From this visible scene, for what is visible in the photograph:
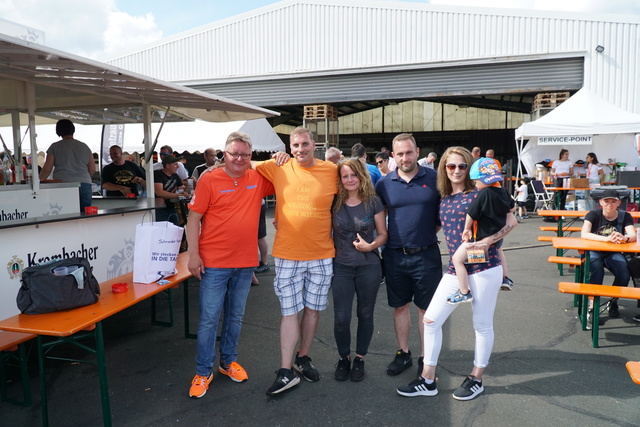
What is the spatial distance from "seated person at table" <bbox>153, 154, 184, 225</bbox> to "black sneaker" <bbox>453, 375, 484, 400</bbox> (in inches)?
188

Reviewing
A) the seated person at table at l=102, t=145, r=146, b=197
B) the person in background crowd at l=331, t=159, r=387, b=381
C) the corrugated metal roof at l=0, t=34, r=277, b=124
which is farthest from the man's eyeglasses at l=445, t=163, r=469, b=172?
the seated person at table at l=102, t=145, r=146, b=197

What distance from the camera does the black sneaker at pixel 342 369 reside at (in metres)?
3.60

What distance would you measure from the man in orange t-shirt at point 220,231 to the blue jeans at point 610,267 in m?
3.58

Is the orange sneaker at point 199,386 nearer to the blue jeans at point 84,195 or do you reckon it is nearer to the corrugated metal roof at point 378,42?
the blue jeans at point 84,195

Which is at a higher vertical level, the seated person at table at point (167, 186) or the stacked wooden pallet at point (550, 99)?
the stacked wooden pallet at point (550, 99)

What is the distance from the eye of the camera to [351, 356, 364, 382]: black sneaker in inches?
141

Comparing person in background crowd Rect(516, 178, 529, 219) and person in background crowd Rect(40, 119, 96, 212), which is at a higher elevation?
person in background crowd Rect(40, 119, 96, 212)

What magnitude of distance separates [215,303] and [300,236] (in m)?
0.77

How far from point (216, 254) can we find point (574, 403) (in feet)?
8.61

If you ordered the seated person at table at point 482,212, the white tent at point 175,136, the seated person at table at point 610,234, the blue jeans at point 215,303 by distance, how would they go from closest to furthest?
the seated person at table at point 482,212 < the blue jeans at point 215,303 < the seated person at table at point 610,234 < the white tent at point 175,136

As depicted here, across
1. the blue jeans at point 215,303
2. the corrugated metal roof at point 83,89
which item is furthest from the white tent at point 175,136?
the blue jeans at point 215,303

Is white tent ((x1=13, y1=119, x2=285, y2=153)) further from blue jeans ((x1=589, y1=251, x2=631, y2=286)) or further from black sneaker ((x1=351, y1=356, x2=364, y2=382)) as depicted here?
black sneaker ((x1=351, y1=356, x2=364, y2=382))

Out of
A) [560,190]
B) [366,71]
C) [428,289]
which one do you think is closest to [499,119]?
[366,71]

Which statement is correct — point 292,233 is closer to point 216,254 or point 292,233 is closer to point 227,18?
point 216,254
